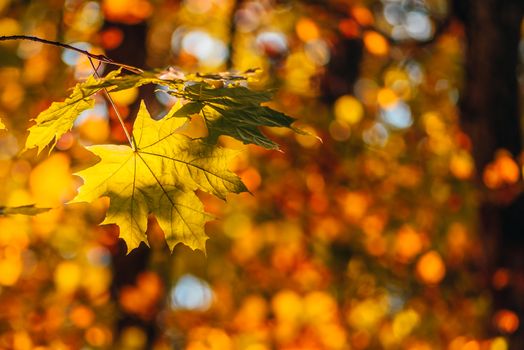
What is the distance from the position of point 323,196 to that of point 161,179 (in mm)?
5820

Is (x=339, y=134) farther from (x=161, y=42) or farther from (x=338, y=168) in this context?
(x=161, y=42)

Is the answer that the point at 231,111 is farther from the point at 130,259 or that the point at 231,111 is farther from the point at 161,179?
the point at 130,259

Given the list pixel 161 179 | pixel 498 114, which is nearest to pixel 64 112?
pixel 161 179

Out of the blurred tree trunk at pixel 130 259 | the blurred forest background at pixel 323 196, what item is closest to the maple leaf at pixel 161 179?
the blurred forest background at pixel 323 196

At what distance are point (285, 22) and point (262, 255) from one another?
407 cm

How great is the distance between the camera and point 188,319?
747 cm

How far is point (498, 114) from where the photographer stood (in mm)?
4945

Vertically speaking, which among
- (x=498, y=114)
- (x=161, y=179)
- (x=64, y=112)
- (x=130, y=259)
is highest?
(x=64, y=112)

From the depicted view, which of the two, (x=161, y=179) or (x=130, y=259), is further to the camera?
(x=130, y=259)

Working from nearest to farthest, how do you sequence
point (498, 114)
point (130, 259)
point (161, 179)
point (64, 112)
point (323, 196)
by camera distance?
point (64, 112) → point (161, 179) → point (498, 114) → point (130, 259) → point (323, 196)

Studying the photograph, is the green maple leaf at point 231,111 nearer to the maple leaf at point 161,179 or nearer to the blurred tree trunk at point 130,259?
the maple leaf at point 161,179

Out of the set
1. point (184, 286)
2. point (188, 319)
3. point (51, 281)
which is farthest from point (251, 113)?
point (184, 286)

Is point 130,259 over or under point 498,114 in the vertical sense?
under

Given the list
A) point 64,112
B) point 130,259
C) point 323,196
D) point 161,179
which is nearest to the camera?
point 64,112
